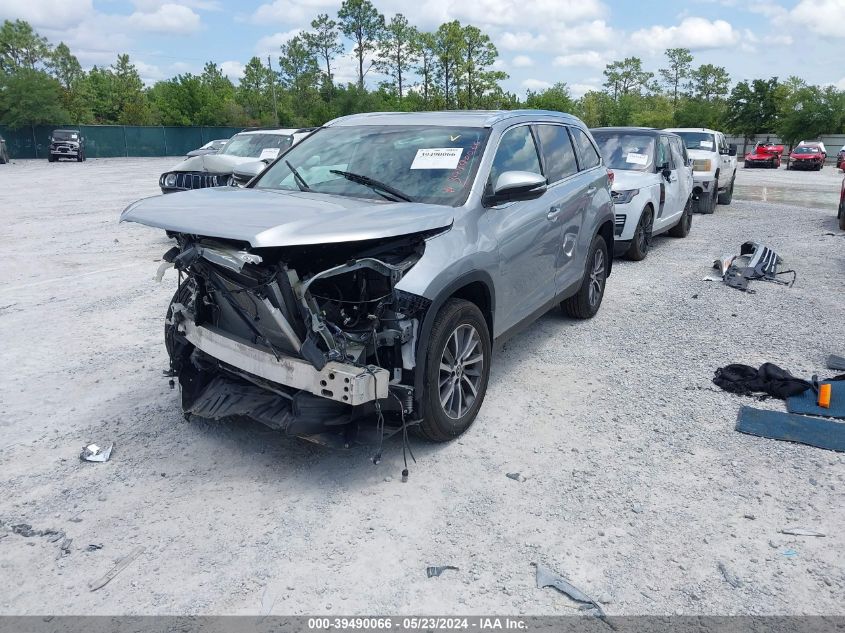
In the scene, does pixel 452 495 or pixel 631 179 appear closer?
pixel 452 495

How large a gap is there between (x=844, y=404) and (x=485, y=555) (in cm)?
306

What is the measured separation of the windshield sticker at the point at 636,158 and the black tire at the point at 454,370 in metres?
7.15

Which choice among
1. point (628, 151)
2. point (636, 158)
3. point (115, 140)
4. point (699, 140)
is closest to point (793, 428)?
point (636, 158)

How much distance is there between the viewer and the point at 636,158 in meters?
10.5

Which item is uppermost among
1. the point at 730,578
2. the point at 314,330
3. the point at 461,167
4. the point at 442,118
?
the point at 442,118

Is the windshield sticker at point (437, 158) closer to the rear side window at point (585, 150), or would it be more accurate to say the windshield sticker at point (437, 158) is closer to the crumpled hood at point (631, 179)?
the rear side window at point (585, 150)

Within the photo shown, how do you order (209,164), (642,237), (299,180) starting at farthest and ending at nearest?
(209,164)
(642,237)
(299,180)

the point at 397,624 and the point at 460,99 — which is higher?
the point at 460,99

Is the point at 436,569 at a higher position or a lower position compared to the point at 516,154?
lower

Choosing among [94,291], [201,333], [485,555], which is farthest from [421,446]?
[94,291]

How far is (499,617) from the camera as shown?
2.75 meters

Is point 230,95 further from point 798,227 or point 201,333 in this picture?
point 201,333

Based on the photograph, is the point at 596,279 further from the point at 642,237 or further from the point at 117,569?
the point at 117,569

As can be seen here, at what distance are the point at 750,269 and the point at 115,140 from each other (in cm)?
5280
